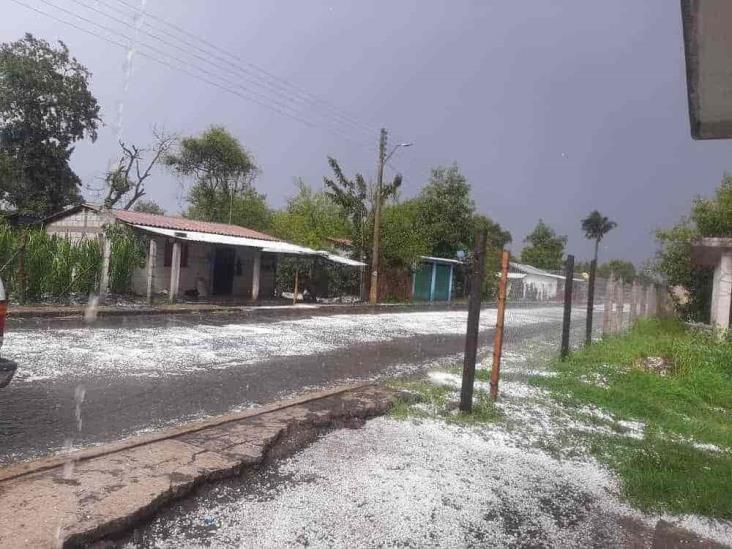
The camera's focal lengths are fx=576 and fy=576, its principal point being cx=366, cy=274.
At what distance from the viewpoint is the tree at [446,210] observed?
35.6 meters

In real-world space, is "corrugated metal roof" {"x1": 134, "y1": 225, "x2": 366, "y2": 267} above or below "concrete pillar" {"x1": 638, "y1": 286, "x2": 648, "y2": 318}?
above

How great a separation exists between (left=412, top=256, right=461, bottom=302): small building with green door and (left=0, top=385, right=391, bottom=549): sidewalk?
26.4 meters

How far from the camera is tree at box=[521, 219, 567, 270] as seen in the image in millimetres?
57781

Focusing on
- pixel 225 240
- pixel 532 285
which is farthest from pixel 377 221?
pixel 532 285

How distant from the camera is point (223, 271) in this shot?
23.4m

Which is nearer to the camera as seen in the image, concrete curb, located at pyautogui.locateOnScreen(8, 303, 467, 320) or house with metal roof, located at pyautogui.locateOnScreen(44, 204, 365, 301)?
concrete curb, located at pyautogui.locateOnScreen(8, 303, 467, 320)

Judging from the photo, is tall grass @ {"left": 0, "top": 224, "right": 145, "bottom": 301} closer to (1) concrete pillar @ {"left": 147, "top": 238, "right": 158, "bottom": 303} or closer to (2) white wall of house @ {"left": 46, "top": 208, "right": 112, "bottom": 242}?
(1) concrete pillar @ {"left": 147, "top": 238, "right": 158, "bottom": 303}

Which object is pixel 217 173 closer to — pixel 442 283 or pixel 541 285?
pixel 442 283

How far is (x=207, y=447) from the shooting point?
4008 millimetres

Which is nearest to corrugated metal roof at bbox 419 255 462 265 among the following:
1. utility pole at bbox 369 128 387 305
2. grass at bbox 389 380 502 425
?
utility pole at bbox 369 128 387 305

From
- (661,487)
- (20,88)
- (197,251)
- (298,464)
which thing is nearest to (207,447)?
(298,464)

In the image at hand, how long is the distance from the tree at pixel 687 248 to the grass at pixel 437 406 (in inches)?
505

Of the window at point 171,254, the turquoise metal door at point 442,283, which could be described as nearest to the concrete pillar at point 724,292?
the window at point 171,254

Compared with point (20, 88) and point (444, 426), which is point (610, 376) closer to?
point (444, 426)
